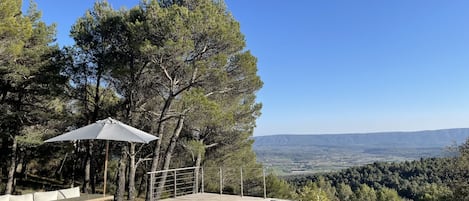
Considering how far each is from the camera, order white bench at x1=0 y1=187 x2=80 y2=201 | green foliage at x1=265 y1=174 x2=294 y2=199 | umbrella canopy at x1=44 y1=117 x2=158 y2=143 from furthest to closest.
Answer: green foliage at x1=265 y1=174 x2=294 y2=199
white bench at x1=0 y1=187 x2=80 y2=201
umbrella canopy at x1=44 y1=117 x2=158 y2=143

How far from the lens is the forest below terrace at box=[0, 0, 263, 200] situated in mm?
9617

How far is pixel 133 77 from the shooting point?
35.9 ft

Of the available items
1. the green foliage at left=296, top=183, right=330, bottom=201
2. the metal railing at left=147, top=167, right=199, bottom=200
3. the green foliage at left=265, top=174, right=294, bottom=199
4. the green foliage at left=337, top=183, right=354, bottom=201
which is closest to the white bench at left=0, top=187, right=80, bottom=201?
the metal railing at left=147, top=167, right=199, bottom=200

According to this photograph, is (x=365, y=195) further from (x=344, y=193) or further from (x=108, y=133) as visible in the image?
(x=108, y=133)

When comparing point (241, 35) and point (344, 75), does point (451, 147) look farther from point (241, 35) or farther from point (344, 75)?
point (344, 75)

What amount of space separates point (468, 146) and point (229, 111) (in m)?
8.00

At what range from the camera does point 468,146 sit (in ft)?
37.1

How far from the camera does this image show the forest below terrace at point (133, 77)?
379 inches

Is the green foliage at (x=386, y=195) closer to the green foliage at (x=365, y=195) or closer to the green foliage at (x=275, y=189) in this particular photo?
the green foliage at (x=365, y=195)

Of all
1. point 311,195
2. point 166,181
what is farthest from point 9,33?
point 311,195

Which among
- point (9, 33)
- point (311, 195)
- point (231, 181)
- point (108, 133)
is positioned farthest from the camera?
point (231, 181)

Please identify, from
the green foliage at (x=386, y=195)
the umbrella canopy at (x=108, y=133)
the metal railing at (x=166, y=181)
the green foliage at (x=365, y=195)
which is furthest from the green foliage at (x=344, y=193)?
the umbrella canopy at (x=108, y=133)

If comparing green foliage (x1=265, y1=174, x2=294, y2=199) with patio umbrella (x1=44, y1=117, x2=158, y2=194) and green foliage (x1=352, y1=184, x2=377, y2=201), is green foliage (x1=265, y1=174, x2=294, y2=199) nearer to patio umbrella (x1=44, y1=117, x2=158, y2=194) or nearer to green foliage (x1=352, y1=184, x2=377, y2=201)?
patio umbrella (x1=44, y1=117, x2=158, y2=194)

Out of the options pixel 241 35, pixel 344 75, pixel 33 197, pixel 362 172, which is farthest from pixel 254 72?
pixel 362 172
